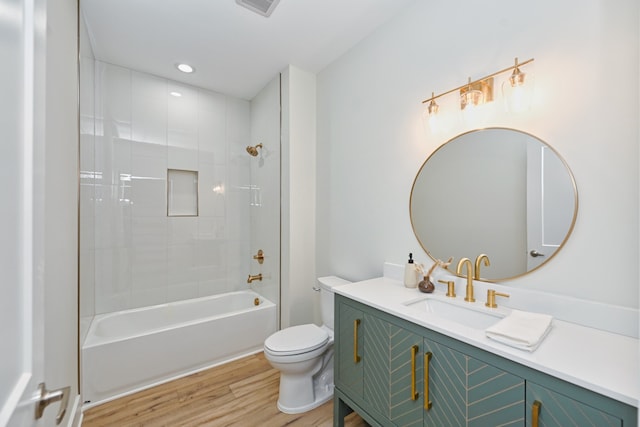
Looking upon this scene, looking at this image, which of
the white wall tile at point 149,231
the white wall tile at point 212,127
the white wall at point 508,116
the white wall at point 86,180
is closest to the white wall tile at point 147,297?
the white wall at point 86,180

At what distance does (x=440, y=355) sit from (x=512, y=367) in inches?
10.1

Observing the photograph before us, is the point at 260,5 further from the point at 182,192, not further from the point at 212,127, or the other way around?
the point at 182,192

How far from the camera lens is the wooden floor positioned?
5.74ft

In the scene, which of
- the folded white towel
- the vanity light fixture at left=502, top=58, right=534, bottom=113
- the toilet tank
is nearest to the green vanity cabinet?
the folded white towel

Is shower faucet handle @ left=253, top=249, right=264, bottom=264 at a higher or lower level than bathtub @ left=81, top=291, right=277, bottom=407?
higher

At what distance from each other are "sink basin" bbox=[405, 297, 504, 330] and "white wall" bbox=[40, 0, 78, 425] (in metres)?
1.69

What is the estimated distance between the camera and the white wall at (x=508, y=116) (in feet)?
3.46

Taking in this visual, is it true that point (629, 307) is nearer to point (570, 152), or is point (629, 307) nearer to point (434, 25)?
point (570, 152)

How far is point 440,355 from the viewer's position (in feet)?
3.64

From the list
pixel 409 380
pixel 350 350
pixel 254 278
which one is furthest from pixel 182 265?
pixel 409 380

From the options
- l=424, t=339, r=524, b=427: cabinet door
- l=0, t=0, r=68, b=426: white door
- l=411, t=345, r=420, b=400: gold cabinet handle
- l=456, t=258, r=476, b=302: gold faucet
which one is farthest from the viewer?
l=456, t=258, r=476, b=302: gold faucet

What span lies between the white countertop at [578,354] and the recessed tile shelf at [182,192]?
2.46m

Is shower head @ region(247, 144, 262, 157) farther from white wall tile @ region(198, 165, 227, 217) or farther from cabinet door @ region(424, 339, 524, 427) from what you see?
cabinet door @ region(424, 339, 524, 427)

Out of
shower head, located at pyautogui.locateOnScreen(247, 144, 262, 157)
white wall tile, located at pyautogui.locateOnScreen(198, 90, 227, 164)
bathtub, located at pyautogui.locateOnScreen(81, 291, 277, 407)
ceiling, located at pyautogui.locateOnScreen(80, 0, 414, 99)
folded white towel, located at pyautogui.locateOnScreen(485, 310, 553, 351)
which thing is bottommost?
bathtub, located at pyautogui.locateOnScreen(81, 291, 277, 407)
